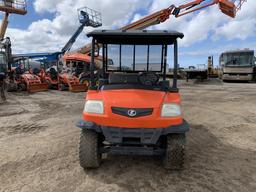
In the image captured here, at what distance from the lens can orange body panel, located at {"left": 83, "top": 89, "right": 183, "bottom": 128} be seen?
373 centimetres

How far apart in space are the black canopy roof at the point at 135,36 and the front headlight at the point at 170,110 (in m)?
1.12

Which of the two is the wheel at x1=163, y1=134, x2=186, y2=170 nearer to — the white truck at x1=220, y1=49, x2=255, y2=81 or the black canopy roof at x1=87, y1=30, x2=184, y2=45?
the black canopy roof at x1=87, y1=30, x2=184, y2=45

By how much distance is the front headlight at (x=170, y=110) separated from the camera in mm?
3809

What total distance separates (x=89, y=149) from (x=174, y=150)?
1.20 metres

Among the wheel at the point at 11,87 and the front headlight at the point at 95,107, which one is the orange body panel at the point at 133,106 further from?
the wheel at the point at 11,87

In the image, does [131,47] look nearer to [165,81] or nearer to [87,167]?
[165,81]

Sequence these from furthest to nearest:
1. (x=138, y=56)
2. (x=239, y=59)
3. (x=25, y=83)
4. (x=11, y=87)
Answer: (x=239, y=59) → (x=25, y=83) → (x=11, y=87) → (x=138, y=56)

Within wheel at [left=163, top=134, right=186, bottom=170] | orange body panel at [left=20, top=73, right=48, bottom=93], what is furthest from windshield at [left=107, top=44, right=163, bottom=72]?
orange body panel at [left=20, top=73, right=48, bottom=93]

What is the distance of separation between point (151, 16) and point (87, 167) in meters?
15.3

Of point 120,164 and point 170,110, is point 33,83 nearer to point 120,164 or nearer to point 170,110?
point 120,164

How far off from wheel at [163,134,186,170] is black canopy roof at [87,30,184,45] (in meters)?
1.56

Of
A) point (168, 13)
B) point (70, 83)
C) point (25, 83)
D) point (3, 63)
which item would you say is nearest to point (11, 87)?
point (25, 83)

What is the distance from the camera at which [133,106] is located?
378cm

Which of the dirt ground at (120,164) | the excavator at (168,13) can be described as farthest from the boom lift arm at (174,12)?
the dirt ground at (120,164)
